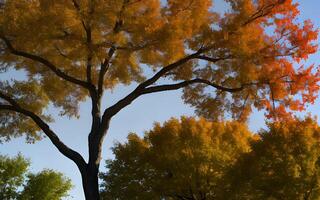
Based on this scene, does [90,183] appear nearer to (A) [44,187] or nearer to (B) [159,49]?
(B) [159,49]

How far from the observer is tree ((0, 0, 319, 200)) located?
41.7 ft

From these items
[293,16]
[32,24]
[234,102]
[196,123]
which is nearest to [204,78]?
[234,102]

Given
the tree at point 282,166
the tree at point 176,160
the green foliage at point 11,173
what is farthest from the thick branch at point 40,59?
the green foliage at point 11,173

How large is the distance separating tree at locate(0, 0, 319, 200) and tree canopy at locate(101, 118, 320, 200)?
1.83 meters

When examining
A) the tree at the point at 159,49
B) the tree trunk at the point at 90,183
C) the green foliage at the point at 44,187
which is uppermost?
the green foliage at the point at 44,187

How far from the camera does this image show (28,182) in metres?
35.0

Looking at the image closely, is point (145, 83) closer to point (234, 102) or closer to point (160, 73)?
point (160, 73)

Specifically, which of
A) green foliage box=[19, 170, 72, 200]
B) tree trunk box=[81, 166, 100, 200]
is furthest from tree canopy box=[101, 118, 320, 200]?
green foliage box=[19, 170, 72, 200]

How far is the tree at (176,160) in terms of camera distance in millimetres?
20312

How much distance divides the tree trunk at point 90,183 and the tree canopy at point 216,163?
5.62m

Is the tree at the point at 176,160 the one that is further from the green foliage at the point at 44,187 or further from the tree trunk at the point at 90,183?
the green foliage at the point at 44,187

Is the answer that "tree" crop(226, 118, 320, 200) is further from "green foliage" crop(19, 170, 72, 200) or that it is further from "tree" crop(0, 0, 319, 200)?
"green foliage" crop(19, 170, 72, 200)

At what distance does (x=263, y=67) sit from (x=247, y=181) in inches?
195

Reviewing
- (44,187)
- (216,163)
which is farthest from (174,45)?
(44,187)
